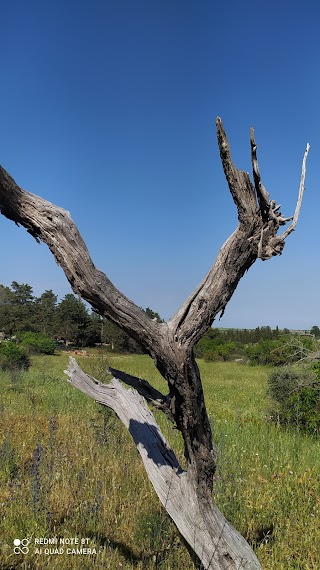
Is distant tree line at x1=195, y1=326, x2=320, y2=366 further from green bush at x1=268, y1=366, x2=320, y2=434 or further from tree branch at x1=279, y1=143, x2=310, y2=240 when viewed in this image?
tree branch at x1=279, y1=143, x2=310, y2=240

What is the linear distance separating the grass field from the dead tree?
71cm

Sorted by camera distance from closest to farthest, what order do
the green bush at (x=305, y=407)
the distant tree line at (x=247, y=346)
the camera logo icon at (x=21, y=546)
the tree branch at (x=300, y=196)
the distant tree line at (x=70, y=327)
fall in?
the tree branch at (x=300, y=196) < the camera logo icon at (x=21, y=546) < the green bush at (x=305, y=407) < the distant tree line at (x=247, y=346) < the distant tree line at (x=70, y=327)

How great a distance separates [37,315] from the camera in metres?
62.7

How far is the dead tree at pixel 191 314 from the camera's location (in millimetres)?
2498

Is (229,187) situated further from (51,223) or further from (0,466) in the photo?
(0,466)

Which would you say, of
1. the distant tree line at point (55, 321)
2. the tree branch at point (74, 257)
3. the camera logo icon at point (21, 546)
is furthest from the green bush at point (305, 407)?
the distant tree line at point (55, 321)

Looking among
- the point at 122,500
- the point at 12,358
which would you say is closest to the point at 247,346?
the point at 12,358

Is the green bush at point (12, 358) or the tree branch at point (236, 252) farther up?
the tree branch at point (236, 252)

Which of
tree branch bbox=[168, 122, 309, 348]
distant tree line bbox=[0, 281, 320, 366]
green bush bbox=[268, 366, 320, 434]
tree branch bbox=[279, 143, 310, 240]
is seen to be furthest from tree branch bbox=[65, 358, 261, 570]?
distant tree line bbox=[0, 281, 320, 366]

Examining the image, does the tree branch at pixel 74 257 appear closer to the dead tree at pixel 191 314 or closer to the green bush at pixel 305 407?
the dead tree at pixel 191 314

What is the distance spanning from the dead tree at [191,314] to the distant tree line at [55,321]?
54.0m

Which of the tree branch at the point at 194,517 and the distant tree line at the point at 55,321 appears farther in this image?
the distant tree line at the point at 55,321

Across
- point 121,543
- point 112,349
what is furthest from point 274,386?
point 112,349

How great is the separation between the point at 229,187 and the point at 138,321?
3.22ft
